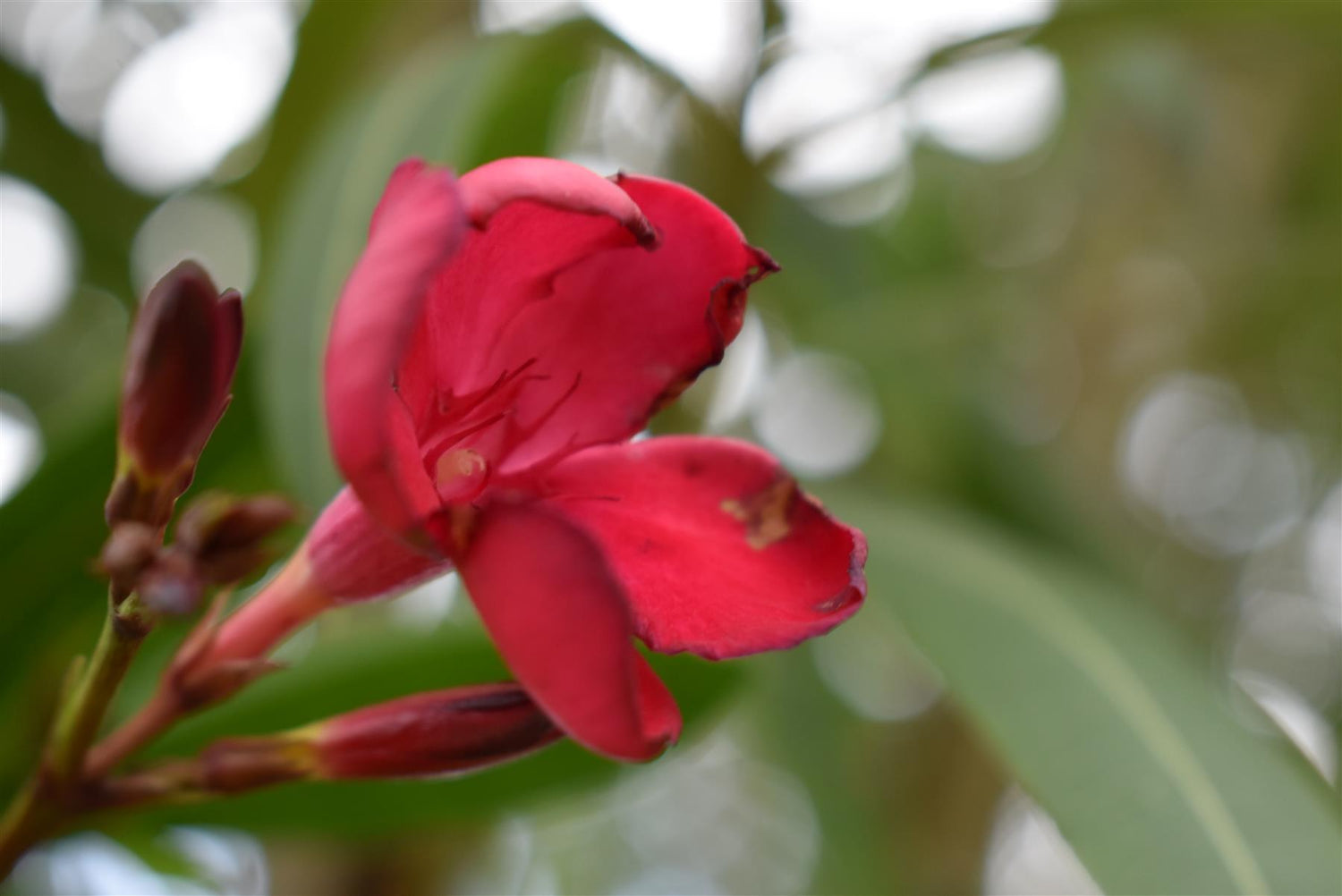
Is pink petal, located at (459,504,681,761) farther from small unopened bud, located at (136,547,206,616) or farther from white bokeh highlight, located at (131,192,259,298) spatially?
white bokeh highlight, located at (131,192,259,298)

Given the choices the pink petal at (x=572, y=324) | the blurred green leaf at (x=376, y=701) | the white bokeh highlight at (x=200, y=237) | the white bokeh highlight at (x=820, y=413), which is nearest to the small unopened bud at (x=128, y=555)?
the pink petal at (x=572, y=324)

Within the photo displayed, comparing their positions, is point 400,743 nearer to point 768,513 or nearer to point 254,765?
point 254,765

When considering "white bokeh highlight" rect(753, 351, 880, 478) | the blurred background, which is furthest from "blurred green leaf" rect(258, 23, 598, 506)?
"white bokeh highlight" rect(753, 351, 880, 478)

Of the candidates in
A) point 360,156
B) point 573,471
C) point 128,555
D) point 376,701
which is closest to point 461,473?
point 573,471

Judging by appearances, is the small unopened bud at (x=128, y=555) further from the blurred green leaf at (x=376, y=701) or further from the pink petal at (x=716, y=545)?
the blurred green leaf at (x=376, y=701)

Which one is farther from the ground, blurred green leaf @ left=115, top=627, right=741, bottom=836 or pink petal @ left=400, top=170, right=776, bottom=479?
pink petal @ left=400, top=170, right=776, bottom=479

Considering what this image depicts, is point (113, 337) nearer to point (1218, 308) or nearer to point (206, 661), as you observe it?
point (206, 661)
